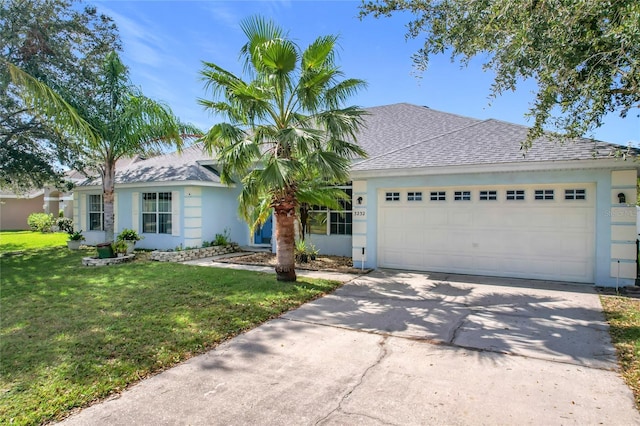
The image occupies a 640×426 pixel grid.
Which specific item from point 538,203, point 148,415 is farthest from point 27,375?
point 538,203

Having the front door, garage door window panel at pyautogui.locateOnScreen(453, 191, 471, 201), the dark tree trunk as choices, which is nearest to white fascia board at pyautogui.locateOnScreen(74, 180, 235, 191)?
the front door

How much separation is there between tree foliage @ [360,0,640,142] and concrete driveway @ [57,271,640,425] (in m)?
3.35

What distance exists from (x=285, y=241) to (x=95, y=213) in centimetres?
1256

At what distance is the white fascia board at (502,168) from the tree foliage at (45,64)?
34.6 ft

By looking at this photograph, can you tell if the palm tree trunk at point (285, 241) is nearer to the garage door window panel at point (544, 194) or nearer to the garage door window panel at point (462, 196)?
the garage door window panel at point (462, 196)

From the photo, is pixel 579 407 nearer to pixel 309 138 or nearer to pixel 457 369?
pixel 457 369

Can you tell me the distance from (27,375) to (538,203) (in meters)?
10.4

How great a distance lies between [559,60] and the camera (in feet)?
16.9

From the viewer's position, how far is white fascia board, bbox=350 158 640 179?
7969 mm

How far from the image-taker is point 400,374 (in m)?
4.21

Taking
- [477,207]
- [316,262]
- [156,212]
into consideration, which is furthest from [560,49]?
[156,212]

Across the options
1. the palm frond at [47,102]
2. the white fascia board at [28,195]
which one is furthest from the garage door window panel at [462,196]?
the white fascia board at [28,195]

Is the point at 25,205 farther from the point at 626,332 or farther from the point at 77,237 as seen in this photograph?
the point at 626,332

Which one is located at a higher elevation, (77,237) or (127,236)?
(127,236)
